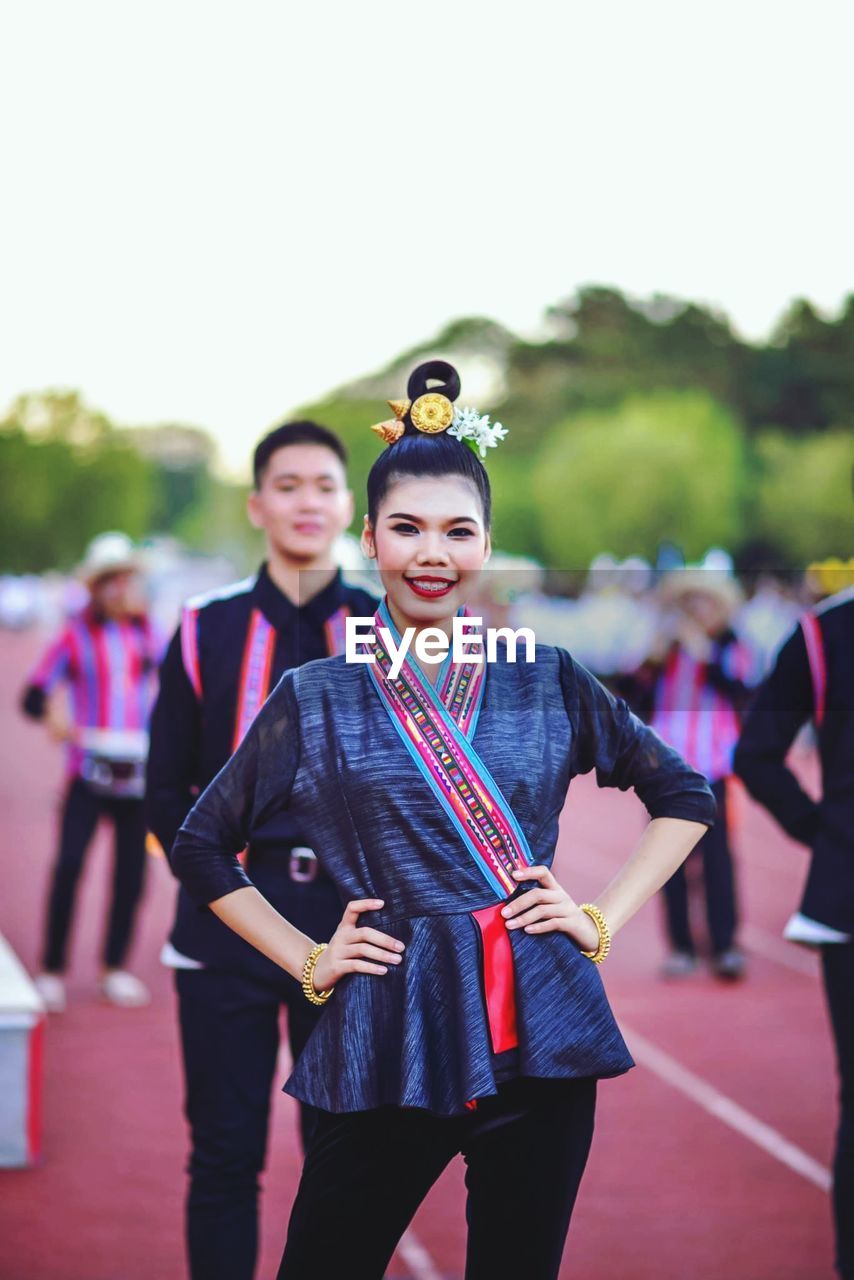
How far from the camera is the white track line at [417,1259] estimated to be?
182 inches

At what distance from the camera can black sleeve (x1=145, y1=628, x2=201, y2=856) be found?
3611mm

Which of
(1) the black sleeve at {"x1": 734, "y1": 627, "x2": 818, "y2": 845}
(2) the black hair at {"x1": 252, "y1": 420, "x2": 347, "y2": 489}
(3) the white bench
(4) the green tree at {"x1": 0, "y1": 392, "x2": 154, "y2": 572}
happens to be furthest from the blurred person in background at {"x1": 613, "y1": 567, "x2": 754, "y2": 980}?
(4) the green tree at {"x1": 0, "y1": 392, "x2": 154, "y2": 572}

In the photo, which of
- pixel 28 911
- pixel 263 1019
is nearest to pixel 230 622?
pixel 263 1019

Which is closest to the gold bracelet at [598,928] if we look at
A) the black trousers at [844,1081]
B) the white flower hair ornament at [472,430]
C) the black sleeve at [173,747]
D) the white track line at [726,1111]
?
the white flower hair ornament at [472,430]

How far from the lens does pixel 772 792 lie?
405cm

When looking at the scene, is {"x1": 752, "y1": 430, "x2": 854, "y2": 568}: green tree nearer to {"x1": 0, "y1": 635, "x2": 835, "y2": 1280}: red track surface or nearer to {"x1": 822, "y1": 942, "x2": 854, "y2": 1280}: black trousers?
{"x1": 0, "y1": 635, "x2": 835, "y2": 1280}: red track surface

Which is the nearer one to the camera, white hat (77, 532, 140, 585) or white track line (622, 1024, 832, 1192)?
white track line (622, 1024, 832, 1192)

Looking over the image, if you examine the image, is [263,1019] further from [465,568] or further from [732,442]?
[732,442]

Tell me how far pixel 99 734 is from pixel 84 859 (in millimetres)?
535

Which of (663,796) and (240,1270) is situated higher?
(663,796)

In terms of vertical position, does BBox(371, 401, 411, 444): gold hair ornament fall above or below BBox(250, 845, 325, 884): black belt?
above

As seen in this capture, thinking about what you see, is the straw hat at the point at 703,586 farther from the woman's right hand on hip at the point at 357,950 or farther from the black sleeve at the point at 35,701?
the woman's right hand on hip at the point at 357,950

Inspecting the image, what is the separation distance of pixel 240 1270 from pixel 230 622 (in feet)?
4.21

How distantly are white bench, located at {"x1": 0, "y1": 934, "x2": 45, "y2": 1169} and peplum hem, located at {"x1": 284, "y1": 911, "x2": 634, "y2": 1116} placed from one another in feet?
9.86
